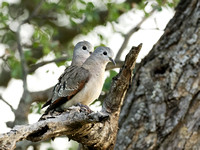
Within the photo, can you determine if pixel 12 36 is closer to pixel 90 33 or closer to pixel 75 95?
pixel 90 33

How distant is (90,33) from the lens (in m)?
8.63

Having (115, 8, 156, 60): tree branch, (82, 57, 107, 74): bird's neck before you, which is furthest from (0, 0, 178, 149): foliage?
(82, 57, 107, 74): bird's neck

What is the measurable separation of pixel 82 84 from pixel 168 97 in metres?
2.97

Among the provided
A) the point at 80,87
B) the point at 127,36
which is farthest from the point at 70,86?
the point at 127,36

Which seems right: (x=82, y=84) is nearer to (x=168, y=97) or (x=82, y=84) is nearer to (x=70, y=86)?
(x=70, y=86)

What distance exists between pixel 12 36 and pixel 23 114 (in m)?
2.96

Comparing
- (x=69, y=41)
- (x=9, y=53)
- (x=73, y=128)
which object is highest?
(x=69, y=41)

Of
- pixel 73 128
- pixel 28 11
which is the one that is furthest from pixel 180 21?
pixel 28 11

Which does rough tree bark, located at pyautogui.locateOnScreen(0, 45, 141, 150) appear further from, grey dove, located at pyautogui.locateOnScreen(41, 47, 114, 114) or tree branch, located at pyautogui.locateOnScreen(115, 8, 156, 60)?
tree branch, located at pyautogui.locateOnScreen(115, 8, 156, 60)

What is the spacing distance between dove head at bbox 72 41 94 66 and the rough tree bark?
7.27 feet

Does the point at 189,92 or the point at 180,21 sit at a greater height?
the point at 180,21

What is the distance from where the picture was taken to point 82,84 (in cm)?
543

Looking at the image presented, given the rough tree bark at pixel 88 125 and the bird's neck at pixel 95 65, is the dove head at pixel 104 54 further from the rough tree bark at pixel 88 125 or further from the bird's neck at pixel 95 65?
the rough tree bark at pixel 88 125

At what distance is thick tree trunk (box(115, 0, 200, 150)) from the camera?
2.45 m
